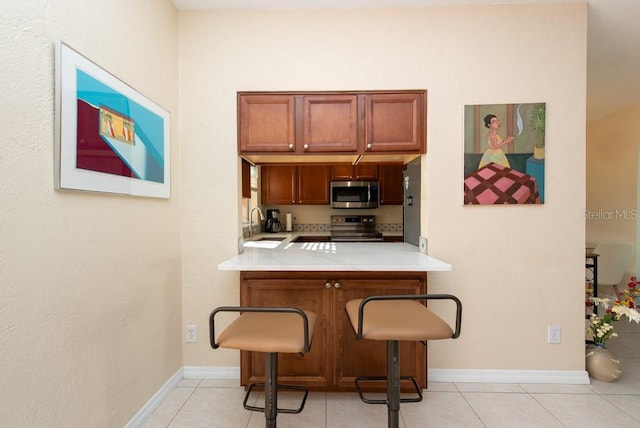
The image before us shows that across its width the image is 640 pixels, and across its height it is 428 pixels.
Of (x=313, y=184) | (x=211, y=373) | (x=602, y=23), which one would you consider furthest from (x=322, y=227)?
(x=602, y=23)

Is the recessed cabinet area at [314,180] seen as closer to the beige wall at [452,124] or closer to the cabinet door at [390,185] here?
the cabinet door at [390,185]

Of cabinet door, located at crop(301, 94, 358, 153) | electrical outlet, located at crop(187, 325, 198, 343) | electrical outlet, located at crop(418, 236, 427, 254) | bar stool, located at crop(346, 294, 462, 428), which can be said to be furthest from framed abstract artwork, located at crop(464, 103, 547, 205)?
electrical outlet, located at crop(187, 325, 198, 343)

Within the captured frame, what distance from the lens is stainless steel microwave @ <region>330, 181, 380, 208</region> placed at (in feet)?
13.5

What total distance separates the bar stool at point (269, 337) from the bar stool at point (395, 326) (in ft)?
0.81

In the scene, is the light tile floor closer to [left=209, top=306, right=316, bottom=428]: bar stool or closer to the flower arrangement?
the flower arrangement

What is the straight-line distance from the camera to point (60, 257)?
122 cm

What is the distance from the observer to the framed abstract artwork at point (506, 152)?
6.93ft

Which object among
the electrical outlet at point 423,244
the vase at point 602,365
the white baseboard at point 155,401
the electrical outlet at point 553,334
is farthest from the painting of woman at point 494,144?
the white baseboard at point 155,401

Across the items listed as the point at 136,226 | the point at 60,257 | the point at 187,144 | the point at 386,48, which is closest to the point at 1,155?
the point at 60,257

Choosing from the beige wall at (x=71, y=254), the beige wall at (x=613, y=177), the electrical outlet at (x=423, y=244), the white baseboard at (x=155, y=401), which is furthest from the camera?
the beige wall at (x=613, y=177)

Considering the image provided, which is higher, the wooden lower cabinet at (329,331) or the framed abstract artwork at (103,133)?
the framed abstract artwork at (103,133)

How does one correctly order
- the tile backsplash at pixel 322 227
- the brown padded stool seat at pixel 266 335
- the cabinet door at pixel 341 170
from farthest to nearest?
1. the tile backsplash at pixel 322 227
2. the cabinet door at pixel 341 170
3. the brown padded stool seat at pixel 266 335

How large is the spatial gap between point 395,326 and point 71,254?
55.3 inches

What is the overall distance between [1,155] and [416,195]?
2.29 m
